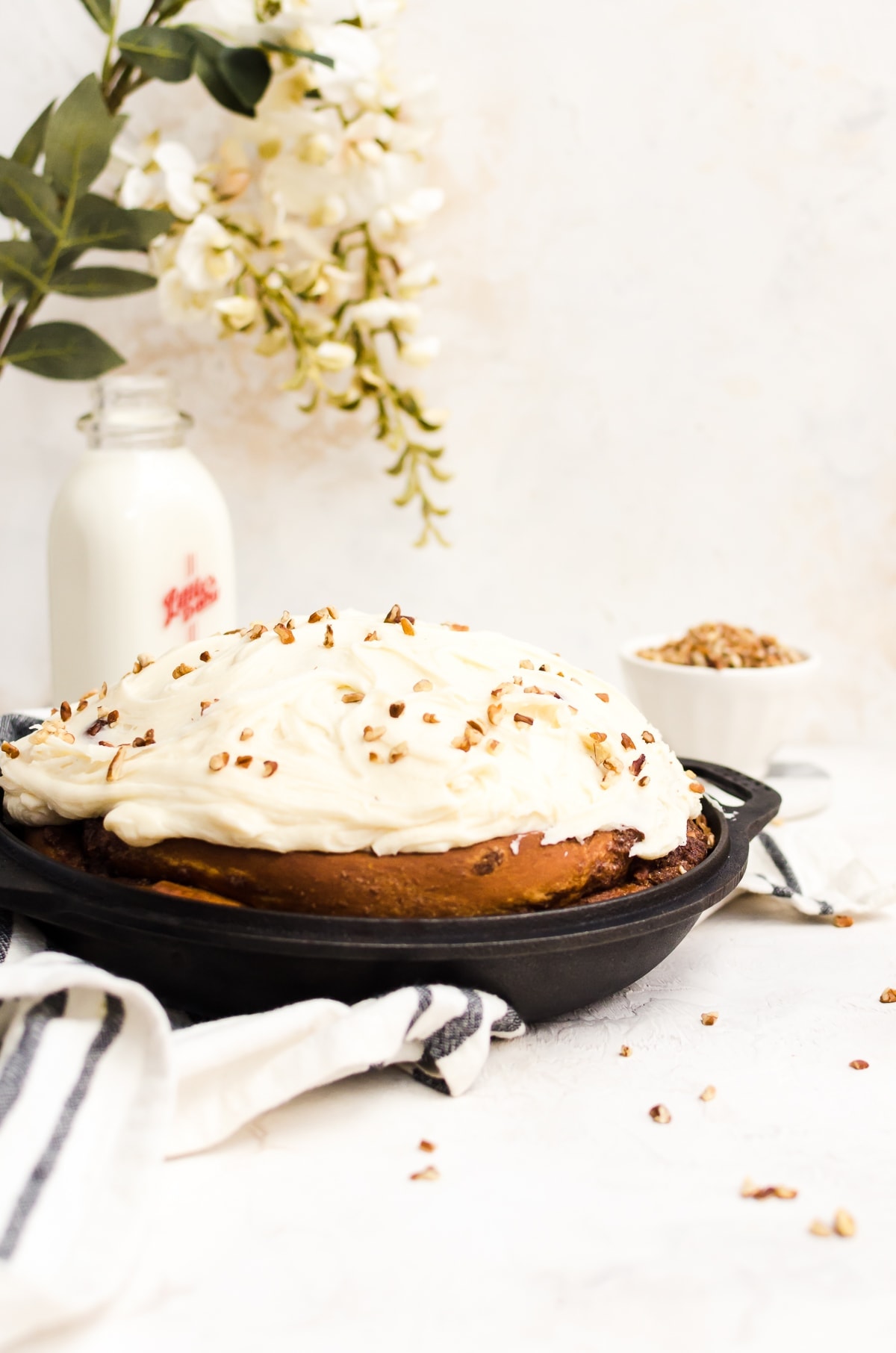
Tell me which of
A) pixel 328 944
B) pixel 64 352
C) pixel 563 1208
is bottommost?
pixel 563 1208

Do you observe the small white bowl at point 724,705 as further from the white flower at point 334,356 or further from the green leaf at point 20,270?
the green leaf at point 20,270

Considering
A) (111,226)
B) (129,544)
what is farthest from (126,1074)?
(111,226)

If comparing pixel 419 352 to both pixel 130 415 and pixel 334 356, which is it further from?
pixel 130 415

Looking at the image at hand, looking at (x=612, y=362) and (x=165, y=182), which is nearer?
(x=165, y=182)

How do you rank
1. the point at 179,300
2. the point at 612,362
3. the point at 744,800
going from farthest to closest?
1. the point at 612,362
2. the point at 179,300
3. the point at 744,800

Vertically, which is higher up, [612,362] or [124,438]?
[612,362]

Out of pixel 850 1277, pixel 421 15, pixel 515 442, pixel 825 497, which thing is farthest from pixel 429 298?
pixel 850 1277

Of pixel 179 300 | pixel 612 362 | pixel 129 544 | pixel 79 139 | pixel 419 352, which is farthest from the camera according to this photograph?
pixel 612 362
